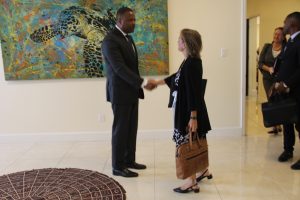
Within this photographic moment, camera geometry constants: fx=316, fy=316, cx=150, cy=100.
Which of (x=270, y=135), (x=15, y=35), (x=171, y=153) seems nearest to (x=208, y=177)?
(x=171, y=153)

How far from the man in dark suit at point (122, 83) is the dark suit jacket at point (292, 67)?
4.54 ft

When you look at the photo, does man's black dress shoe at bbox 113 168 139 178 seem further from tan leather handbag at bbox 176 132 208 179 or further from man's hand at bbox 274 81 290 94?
man's hand at bbox 274 81 290 94

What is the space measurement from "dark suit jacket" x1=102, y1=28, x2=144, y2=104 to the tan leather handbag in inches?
27.4

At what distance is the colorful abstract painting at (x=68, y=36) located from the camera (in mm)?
3873

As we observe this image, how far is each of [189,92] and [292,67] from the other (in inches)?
49.6

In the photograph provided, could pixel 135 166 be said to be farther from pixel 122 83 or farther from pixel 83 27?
pixel 83 27

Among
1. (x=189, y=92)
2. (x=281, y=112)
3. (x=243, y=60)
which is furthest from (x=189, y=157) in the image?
(x=243, y=60)

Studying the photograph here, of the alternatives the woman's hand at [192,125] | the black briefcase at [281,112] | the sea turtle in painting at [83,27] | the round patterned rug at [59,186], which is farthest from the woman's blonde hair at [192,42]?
the sea turtle in painting at [83,27]

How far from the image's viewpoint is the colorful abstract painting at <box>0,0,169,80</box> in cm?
387

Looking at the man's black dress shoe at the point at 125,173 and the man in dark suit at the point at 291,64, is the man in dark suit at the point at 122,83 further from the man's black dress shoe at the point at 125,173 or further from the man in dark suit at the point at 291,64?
the man in dark suit at the point at 291,64

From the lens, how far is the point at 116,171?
2.99 meters

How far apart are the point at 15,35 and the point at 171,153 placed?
2411 mm

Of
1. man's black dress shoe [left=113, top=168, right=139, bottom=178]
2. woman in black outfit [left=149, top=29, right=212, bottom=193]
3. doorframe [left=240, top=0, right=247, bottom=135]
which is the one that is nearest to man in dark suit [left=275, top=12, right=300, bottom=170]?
doorframe [left=240, top=0, right=247, bottom=135]

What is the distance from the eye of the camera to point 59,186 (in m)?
2.72
